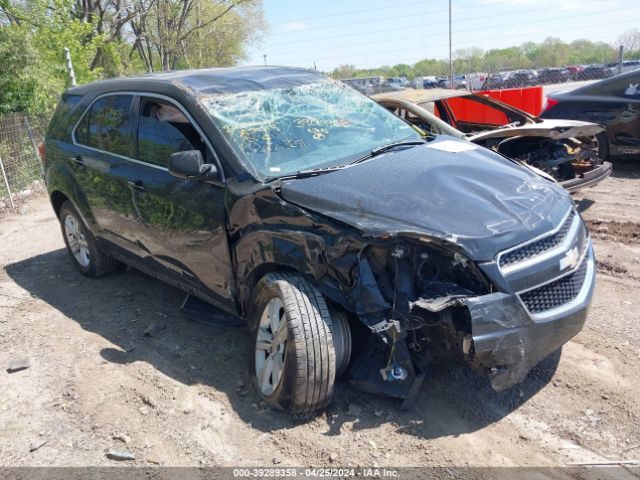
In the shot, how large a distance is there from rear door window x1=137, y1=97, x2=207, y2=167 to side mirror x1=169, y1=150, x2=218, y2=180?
0.21 m

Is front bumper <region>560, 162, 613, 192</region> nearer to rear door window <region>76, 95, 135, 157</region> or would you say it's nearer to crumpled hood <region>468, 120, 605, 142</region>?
crumpled hood <region>468, 120, 605, 142</region>

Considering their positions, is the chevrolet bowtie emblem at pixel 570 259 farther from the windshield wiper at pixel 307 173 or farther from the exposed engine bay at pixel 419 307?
→ the windshield wiper at pixel 307 173

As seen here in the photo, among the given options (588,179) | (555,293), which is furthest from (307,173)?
(588,179)

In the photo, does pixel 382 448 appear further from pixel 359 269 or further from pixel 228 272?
pixel 228 272

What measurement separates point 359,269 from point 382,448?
96 centimetres

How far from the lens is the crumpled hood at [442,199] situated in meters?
2.98

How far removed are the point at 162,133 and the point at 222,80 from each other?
0.60m

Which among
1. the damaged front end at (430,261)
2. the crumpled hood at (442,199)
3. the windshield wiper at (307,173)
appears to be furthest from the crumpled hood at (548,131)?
the windshield wiper at (307,173)

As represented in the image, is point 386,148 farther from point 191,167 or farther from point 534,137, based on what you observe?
point 534,137

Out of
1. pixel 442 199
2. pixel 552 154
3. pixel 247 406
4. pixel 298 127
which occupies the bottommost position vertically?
pixel 247 406

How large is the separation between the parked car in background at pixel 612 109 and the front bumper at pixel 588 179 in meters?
1.80

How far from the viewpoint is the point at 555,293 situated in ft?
10.3

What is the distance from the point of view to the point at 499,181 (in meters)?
3.54

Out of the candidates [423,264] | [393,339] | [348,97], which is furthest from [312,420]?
[348,97]
